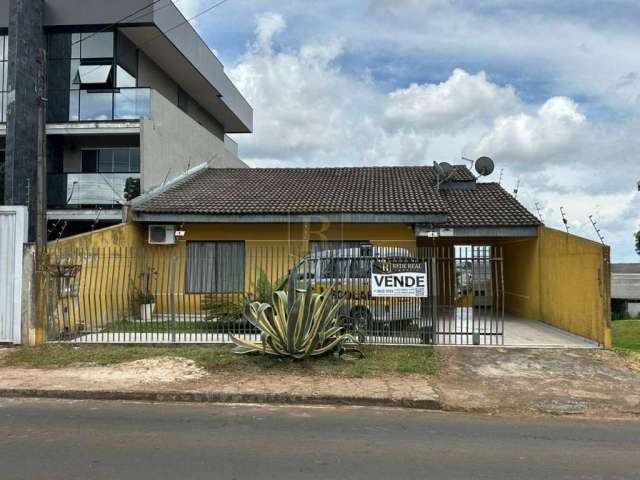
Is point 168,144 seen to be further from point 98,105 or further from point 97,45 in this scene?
point 97,45

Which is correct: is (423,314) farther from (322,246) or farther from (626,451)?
(626,451)

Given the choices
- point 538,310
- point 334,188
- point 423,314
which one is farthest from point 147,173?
point 538,310

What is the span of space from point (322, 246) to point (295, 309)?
5.77m

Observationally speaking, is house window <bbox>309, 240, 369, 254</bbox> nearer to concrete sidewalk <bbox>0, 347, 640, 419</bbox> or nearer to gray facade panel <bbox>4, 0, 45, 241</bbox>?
concrete sidewalk <bbox>0, 347, 640, 419</bbox>

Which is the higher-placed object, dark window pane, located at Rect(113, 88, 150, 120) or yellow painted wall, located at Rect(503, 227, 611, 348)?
dark window pane, located at Rect(113, 88, 150, 120)

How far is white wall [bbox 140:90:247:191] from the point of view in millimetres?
17312

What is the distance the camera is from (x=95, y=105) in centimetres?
1788

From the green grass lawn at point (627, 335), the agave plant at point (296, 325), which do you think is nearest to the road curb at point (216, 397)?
the agave plant at point (296, 325)

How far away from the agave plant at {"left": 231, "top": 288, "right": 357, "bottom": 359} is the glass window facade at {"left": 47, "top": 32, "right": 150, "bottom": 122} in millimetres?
10796

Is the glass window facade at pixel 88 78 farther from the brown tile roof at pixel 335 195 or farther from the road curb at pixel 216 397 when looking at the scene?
the road curb at pixel 216 397

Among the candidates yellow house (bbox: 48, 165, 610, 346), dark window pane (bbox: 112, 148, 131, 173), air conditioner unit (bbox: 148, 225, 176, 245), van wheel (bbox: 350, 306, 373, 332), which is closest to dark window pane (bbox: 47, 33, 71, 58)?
dark window pane (bbox: 112, 148, 131, 173)

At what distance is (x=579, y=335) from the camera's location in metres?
12.1

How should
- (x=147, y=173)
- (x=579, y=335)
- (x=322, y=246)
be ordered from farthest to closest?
(x=147, y=173)
(x=322, y=246)
(x=579, y=335)

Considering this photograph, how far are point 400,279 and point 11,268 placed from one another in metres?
7.49
